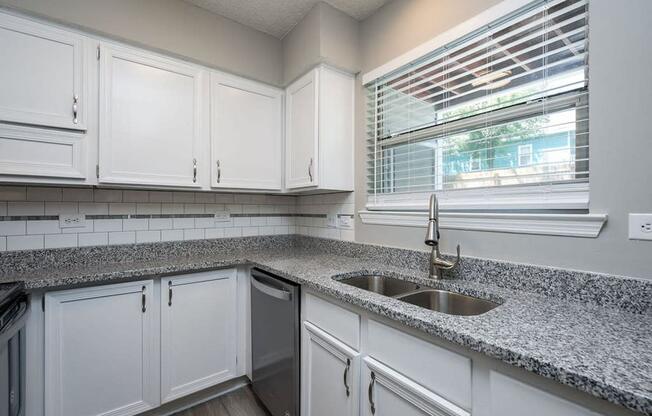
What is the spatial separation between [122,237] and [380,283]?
170 centimetres

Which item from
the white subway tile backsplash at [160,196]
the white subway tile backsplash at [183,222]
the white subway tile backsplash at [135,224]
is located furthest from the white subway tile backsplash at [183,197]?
the white subway tile backsplash at [135,224]

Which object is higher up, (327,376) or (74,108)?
(74,108)

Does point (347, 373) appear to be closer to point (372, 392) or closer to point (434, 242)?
point (372, 392)

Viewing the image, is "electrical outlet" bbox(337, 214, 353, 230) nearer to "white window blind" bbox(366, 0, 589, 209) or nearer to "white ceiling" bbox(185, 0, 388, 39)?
"white window blind" bbox(366, 0, 589, 209)

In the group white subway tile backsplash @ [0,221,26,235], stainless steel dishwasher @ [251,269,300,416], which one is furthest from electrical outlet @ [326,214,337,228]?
white subway tile backsplash @ [0,221,26,235]

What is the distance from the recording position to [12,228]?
1.68m

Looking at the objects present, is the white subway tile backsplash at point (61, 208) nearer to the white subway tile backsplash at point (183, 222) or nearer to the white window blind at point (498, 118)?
the white subway tile backsplash at point (183, 222)

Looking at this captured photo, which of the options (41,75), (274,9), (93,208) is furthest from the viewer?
(274,9)

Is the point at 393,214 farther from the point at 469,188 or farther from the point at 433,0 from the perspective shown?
the point at 433,0

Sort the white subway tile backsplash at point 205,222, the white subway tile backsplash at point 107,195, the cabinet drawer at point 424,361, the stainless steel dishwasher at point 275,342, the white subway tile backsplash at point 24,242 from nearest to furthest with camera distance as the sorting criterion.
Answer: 1. the cabinet drawer at point 424,361
2. the stainless steel dishwasher at point 275,342
3. the white subway tile backsplash at point 24,242
4. the white subway tile backsplash at point 107,195
5. the white subway tile backsplash at point 205,222

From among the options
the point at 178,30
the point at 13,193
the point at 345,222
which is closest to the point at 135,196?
the point at 13,193

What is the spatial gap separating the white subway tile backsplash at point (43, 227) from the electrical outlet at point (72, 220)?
27mm

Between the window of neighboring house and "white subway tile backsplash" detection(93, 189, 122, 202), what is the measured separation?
2.34m

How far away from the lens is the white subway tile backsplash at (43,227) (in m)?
1.72
